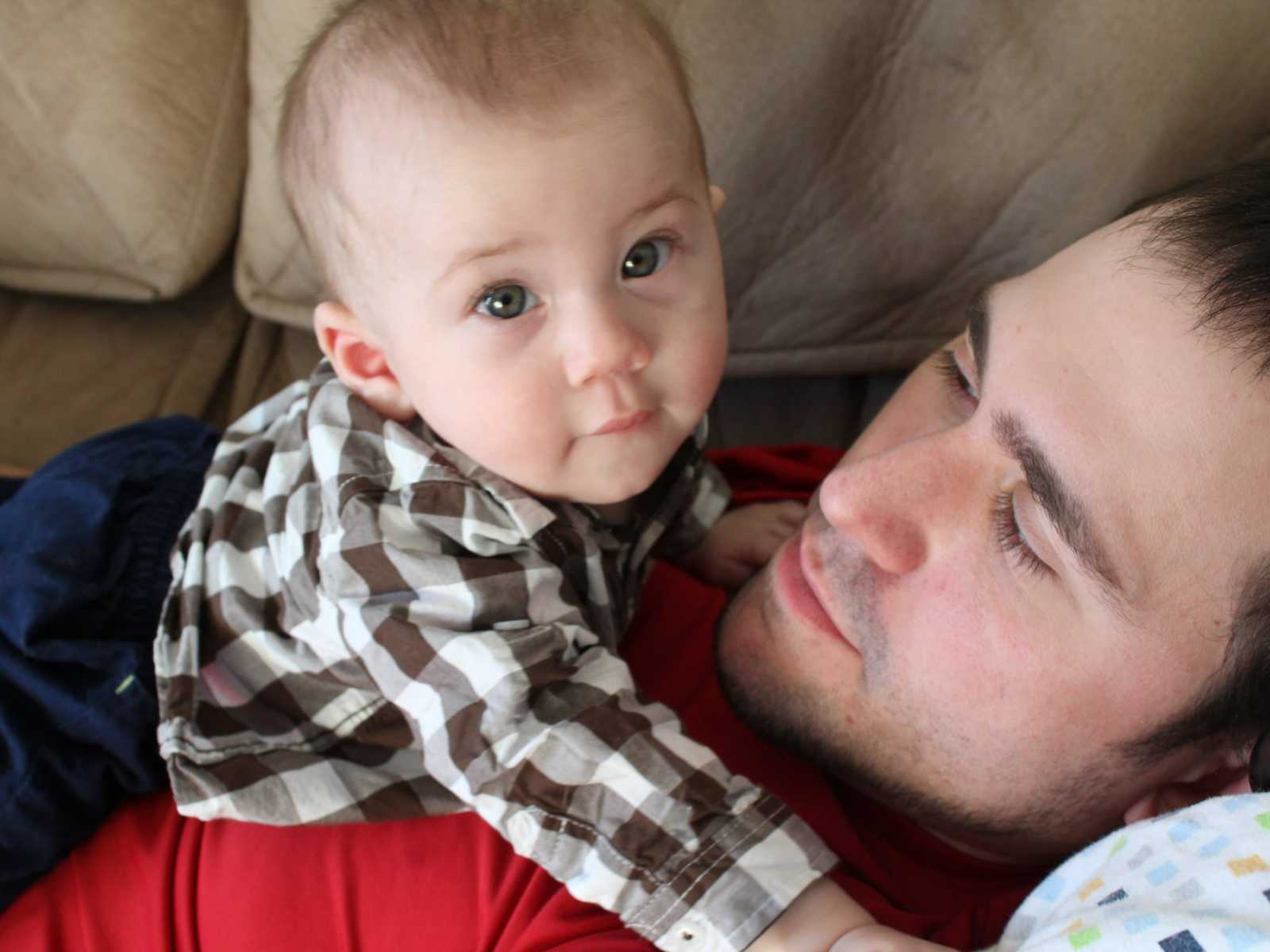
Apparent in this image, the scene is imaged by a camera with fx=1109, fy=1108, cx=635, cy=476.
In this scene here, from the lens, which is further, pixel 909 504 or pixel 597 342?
pixel 909 504

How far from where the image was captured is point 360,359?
3.59ft

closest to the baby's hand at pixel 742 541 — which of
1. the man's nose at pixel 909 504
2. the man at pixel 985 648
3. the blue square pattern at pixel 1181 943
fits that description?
the man at pixel 985 648

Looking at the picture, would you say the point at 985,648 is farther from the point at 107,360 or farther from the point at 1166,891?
the point at 107,360

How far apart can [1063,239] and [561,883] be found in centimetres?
96

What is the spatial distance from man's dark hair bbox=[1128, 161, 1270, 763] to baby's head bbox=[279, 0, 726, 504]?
411mm

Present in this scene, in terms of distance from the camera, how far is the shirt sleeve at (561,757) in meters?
0.98

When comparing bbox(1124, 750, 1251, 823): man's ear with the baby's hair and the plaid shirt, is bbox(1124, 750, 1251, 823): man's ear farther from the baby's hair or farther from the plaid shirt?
the baby's hair

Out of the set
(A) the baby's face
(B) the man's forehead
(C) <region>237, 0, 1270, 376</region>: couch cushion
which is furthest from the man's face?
(C) <region>237, 0, 1270, 376</region>: couch cushion

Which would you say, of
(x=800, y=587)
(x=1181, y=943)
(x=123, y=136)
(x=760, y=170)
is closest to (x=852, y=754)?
(x=800, y=587)

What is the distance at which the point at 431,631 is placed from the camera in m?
1.02

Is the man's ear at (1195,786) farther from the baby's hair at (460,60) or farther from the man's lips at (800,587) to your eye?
the baby's hair at (460,60)

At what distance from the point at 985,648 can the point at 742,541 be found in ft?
1.59

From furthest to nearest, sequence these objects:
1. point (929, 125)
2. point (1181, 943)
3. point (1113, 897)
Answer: point (929, 125)
point (1113, 897)
point (1181, 943)

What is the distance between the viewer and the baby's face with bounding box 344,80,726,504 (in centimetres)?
90
